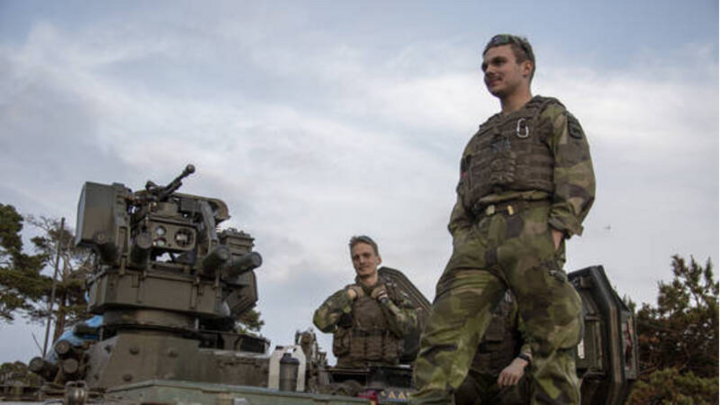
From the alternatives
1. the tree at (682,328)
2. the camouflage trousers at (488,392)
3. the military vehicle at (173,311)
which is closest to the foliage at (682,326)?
the tree at (682,328)

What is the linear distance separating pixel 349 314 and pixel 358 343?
0.94ft

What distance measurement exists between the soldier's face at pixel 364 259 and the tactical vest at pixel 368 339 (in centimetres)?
27

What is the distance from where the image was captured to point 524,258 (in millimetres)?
3844

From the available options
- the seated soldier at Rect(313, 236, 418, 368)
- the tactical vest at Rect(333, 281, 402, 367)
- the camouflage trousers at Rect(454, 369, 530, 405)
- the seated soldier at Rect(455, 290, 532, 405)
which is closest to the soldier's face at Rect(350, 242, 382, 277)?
the seated soldier at Rect(313, 236, 418, 368)

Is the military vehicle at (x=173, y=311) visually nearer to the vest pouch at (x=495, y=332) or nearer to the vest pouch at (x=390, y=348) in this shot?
the vest pouch at (x=390, y=348)

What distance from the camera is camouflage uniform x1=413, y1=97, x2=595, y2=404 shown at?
12.6ft

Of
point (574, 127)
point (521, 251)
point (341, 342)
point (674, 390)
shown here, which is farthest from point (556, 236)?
point (674, 390)

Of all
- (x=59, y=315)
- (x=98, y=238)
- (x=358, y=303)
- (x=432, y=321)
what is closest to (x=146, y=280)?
(x=98, y=238)

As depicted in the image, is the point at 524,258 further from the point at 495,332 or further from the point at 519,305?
the point at 495,332

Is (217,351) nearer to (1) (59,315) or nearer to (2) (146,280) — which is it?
(2) (146,280)

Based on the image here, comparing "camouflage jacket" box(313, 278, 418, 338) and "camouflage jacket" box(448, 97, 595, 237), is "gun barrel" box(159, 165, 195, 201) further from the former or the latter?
"camouflage jacket" box(448, 97, 595, 237)

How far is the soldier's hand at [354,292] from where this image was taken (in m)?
7.54

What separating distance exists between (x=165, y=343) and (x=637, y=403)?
46.9 ft

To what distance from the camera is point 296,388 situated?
640cm
